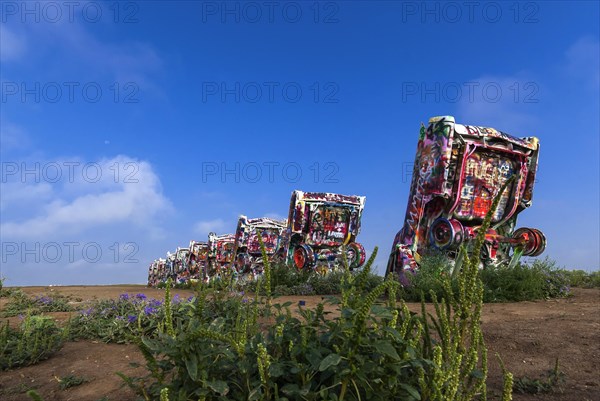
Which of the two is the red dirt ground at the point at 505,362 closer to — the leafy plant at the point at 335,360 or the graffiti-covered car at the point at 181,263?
the leafy plant at the point at 335,360

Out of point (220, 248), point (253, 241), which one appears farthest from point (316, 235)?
point (220, 248)

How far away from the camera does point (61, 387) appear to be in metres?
3.45

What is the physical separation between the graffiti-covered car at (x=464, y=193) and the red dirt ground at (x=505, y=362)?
4.72 meters

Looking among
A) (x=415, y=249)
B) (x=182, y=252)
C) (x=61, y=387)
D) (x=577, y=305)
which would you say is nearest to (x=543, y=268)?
(x=577, y=305)

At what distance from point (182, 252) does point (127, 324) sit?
28.3 meters

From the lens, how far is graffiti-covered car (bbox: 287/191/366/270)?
55.1ft

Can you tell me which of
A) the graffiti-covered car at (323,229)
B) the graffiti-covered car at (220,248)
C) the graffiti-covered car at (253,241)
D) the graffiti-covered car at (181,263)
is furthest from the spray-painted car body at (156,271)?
the graffiti-covered car at (323,229)

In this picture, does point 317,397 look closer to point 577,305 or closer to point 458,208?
point 577,305

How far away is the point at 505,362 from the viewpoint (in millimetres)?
3834

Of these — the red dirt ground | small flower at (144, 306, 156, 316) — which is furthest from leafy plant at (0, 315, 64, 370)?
small flower at (144, 306, 156, 316)

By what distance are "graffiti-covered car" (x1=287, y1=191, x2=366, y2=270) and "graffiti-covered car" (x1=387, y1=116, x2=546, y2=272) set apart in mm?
5565

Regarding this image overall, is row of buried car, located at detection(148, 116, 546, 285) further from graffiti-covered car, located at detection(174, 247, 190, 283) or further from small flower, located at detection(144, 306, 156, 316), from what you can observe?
graffiti-covered car, located at detection(174, 247, 190, 283)

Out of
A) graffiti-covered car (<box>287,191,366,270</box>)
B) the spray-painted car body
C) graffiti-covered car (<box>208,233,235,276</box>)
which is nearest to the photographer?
graffiti-covered car (<box>287,191,366,270</box>)

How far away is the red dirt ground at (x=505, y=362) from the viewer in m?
3.21
